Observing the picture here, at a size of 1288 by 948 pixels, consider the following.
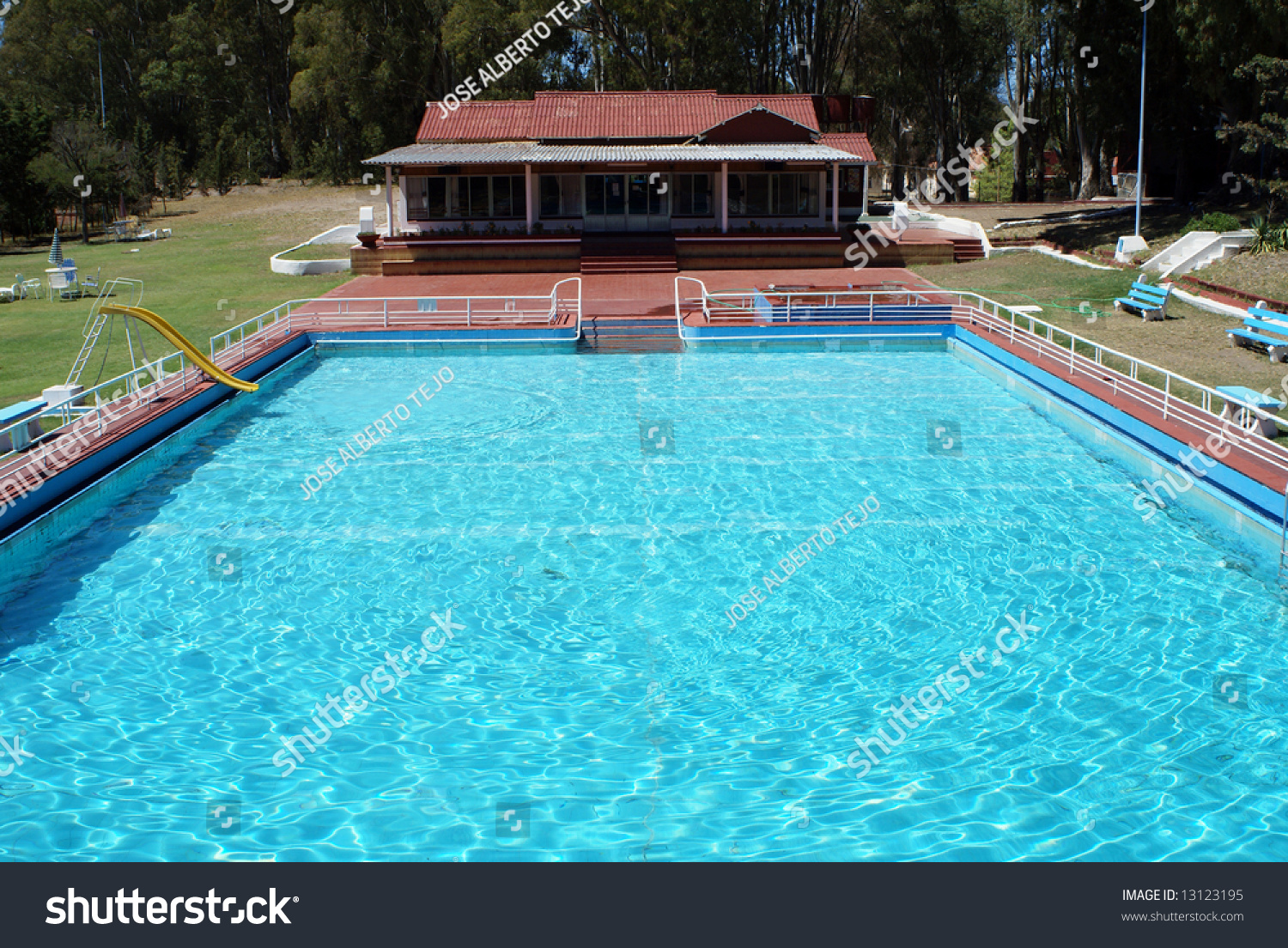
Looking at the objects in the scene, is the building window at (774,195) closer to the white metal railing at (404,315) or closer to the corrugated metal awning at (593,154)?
the corrugated metal awning at (593,154)

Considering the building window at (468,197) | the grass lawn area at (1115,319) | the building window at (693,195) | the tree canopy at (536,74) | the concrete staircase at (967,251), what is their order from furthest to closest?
the tree canopy at (536,74), the building window at (693,195), the building window at (468,197), the concrete staircase at (967,251), the grass lawn area at (1115,319)

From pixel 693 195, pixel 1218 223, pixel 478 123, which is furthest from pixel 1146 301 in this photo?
pixel 478 123

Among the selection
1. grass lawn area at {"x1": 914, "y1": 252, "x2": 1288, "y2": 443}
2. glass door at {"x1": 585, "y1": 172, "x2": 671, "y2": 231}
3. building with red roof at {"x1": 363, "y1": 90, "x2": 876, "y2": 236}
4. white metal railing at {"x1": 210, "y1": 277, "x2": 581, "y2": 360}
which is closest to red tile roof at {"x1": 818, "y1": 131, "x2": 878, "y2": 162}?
building with red roof at {"x1": 363, "y1": 90, "x2": 876, "y2": 236}

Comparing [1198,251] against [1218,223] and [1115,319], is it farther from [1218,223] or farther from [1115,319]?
[1115,319]

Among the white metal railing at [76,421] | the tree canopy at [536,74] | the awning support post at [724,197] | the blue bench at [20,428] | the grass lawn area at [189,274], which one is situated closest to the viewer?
the white metal railing at [76,421]

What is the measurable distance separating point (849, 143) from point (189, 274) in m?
24.0

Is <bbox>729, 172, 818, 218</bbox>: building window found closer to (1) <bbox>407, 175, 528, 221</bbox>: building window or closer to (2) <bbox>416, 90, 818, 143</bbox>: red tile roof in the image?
(2) <bbox>416, 90, 818, 143</bbox>: red tile roof

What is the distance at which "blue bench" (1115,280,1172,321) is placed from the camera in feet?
78.5

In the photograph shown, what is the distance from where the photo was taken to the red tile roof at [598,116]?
135 feet

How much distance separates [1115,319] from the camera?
79.5 ft

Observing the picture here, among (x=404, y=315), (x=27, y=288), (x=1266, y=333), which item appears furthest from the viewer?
(x=27, y=288)

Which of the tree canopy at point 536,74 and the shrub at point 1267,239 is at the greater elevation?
the tree canopy at point 536,74

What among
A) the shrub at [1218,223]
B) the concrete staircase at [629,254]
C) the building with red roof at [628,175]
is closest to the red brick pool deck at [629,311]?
the concrete staircase at [629,254]

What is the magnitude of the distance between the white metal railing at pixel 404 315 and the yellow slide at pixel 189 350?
3426 millimetres
